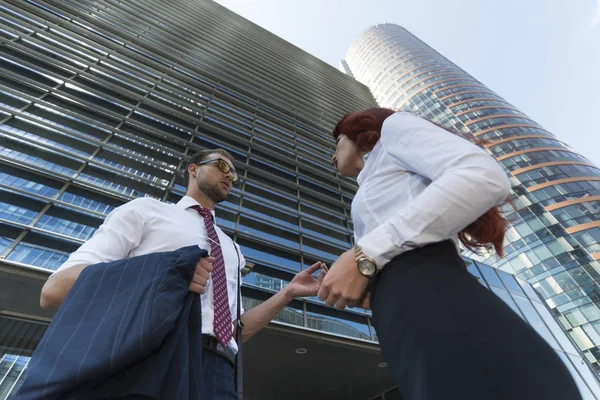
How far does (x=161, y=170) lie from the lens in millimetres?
6754

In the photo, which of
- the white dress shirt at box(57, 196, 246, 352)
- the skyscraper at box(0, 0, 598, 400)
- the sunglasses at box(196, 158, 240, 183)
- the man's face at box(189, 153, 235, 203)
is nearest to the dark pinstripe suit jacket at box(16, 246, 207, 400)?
the white dress shirt at box(57, 196, 246, 352)

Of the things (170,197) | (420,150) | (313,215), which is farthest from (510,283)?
(420,150)

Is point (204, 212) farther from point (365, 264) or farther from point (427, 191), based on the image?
point (427, 191)

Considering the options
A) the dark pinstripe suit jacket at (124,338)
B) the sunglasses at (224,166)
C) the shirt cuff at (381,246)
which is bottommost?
the sunglasses at (224,166)

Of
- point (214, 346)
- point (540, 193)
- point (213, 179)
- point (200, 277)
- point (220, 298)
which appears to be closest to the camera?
point (200, 277)

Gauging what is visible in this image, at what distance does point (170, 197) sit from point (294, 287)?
506cm

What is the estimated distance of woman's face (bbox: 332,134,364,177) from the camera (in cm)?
162

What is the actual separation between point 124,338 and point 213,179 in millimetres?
1775

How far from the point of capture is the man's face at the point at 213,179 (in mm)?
2539

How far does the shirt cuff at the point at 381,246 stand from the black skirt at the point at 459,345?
80 millimetres

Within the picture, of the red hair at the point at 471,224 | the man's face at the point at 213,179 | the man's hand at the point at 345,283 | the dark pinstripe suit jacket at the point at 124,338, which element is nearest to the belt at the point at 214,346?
the dark pinstripe suit jacket at the point at 124,338

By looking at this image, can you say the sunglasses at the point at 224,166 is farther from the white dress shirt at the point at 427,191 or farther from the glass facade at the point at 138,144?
the glass facade at the point at 138,144

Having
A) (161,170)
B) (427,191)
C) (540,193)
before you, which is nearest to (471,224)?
(427,191)

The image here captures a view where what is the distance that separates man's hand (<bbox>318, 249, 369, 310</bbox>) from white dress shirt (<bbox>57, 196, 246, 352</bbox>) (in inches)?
29.7
